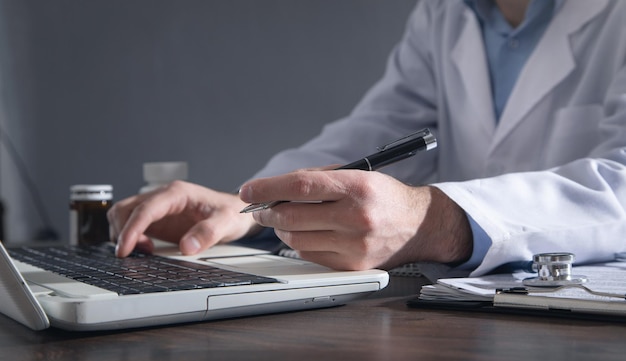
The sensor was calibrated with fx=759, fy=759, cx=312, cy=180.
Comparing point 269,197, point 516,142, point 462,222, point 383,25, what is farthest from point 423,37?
point 269,197

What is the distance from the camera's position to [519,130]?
54.1 inches

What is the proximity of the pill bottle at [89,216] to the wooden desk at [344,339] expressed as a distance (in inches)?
22.4

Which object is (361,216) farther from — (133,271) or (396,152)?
(133,271)

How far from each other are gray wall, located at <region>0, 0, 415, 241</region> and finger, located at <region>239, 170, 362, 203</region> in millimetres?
1650

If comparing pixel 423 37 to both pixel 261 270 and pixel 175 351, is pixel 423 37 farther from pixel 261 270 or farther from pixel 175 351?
pixel 175 351

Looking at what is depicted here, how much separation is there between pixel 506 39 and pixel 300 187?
0.88m

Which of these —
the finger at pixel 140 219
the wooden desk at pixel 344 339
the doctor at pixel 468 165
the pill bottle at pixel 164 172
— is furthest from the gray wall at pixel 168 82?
the wooden desk at pixel 344 339

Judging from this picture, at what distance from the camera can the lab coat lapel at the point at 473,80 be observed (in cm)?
144

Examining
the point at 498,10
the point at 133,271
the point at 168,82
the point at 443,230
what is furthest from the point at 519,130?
the point at 168,82

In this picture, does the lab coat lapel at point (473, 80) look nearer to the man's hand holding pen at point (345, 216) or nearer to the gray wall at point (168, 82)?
the man's hand holding pen at point (345, 216)

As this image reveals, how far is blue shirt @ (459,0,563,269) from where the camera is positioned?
141 centimetres

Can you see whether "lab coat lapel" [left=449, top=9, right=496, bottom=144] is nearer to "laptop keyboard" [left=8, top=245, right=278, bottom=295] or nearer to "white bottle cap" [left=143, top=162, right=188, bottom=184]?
"white bottle cap" [left=143, top=162, right=188, bottom=184]

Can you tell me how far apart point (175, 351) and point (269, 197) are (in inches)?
9.6

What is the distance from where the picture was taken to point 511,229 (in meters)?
0.82
